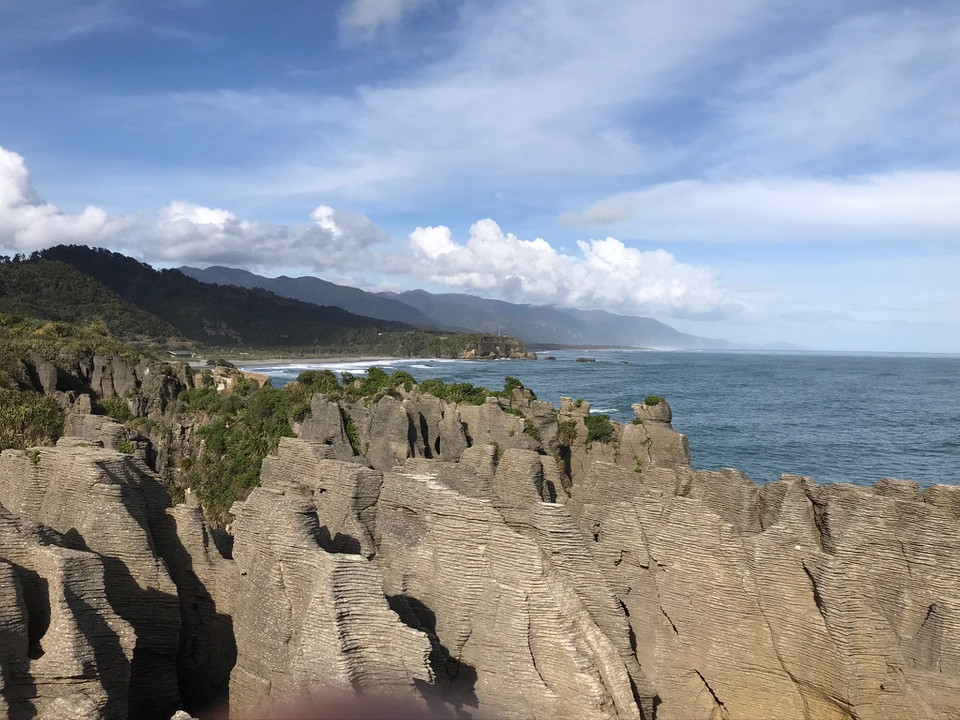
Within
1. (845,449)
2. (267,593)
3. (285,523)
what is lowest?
(845,449)

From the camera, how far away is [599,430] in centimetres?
2888

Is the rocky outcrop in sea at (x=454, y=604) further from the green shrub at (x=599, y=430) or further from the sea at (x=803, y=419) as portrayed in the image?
the sea at (x=803, y=419)

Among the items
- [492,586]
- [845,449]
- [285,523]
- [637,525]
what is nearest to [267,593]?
[285,523]

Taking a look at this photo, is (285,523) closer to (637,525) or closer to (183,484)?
(637,525)

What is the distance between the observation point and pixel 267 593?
10.3m

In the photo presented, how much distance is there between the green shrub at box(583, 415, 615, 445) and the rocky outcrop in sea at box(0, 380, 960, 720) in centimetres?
1516

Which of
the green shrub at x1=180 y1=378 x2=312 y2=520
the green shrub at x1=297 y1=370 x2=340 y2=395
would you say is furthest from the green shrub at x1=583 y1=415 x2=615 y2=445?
the green shrub at x1=297 y1=370 x2=340 y2=395

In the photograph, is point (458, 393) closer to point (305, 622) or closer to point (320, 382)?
point (320, 382)

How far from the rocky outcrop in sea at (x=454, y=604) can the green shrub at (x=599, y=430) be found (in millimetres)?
15161

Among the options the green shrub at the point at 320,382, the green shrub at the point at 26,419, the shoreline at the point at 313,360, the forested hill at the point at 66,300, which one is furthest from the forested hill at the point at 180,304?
the green shrub at the point at 26,419

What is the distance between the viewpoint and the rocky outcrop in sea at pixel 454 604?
8711 millimetres

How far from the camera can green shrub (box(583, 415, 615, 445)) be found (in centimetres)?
2861

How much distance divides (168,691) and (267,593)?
2.32 metres

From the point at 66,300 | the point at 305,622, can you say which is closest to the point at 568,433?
the point at 305,622
